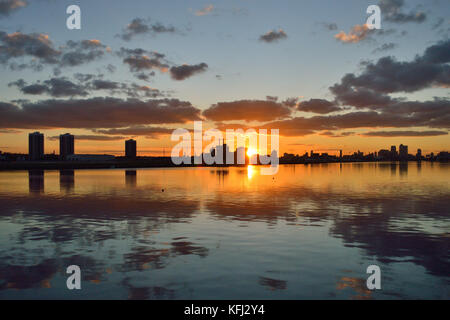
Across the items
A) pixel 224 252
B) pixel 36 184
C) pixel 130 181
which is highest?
pixel 224 252

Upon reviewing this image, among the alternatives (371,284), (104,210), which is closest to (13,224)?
(104,210)

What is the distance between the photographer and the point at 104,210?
35.2 meters

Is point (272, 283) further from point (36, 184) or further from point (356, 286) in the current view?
point (36, 184)

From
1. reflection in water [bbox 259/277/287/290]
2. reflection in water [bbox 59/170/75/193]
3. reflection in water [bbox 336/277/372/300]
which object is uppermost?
reflection in water [bbox 259/277/287/290]

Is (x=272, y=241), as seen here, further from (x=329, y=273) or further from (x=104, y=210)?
(x=104, y=210)

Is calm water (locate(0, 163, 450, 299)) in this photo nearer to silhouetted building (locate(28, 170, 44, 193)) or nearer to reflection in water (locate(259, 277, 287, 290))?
reflection in water (locate(259, 277, 287, 290))

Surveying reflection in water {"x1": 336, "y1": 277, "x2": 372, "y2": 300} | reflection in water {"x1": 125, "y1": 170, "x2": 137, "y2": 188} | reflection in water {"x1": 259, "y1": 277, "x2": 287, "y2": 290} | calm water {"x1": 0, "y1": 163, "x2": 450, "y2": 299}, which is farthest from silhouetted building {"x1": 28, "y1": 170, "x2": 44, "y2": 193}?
reflection in water {"x1": 336, "y1": 277, "x2": 372, "y2": 300}

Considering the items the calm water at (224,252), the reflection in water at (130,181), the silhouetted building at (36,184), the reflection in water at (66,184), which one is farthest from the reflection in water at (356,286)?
the reflection in water at (130,181)

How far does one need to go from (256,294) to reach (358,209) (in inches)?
1014

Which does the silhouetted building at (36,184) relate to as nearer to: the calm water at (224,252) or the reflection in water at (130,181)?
the reflection in water at (130,181)

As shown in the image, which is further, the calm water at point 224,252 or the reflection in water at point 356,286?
the calm water at point 224,252

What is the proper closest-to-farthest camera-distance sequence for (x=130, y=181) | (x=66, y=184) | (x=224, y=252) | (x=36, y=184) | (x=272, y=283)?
(x=272, y=283) < (x=224, y=252) < (x=66, y=184) < (x=36, y=184) < (x=130, y=181)

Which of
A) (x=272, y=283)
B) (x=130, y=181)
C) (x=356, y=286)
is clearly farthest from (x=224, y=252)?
(x=130, y=181)

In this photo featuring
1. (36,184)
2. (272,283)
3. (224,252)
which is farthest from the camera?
(36,184)
